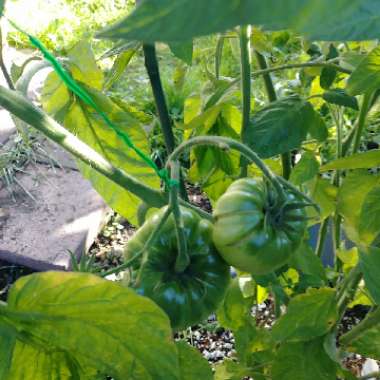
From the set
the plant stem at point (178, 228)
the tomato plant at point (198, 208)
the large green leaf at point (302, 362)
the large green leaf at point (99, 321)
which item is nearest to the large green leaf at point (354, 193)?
the tomato plant at point (198, 208)

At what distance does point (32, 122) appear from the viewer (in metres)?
0.51

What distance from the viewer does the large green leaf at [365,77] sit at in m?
0.61

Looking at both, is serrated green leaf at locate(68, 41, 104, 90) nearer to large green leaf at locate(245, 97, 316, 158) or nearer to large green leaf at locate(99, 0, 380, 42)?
large green leaf at locate(245, 97, 316, 158)

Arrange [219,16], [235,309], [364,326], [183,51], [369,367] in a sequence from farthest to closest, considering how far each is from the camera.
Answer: [369,367] → [235,309] → [364,326] → [183,51] → [219,16]

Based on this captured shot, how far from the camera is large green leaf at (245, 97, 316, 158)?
712mm

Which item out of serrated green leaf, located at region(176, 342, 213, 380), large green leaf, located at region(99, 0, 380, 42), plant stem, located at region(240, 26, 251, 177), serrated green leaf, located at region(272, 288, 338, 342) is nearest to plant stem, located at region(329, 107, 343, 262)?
serrated green leaf, located at region(272, 288, 338, 342)

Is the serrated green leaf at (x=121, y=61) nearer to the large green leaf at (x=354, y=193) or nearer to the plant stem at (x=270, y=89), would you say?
the plant stem at (x=270, y=89)

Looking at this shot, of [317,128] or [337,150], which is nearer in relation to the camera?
[317,128]

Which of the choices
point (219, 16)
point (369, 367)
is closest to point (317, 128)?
point (219, 16)

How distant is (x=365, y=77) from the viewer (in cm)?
62

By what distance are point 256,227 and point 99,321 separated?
0.65 ft

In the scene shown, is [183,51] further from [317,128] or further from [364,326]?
[364,326]

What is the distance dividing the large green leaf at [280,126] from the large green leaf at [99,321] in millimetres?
322

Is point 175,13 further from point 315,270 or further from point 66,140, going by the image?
point 315,270
